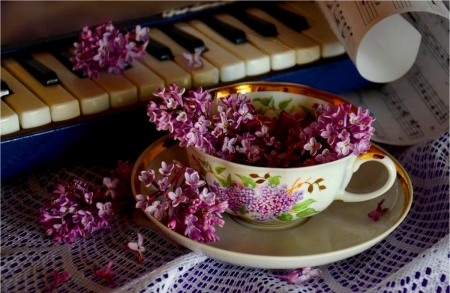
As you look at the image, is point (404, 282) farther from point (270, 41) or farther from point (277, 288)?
point (270, 41)

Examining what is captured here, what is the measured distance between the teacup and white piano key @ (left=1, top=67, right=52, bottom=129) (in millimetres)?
176

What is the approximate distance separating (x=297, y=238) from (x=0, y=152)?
31cm

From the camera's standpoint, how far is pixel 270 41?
2.67 ft

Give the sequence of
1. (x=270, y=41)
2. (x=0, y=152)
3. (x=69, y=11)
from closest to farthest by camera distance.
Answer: (x=0, y=152), (x=270, y=41), (x=69, y=11)

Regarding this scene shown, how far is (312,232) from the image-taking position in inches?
23.5

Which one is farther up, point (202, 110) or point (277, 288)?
point (202, 110)

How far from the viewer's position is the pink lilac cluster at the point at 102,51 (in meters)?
0.74

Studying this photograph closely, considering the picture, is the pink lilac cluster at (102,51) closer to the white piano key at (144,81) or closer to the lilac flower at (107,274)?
the white piano key at (144,81)

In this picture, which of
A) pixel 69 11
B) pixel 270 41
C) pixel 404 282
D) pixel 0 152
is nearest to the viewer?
pixel 404 282

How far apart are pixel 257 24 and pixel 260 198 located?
1.14 ft

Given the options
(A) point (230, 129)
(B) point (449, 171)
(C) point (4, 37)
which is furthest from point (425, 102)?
(C) point (4, 37)

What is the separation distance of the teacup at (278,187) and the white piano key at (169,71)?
16 centimetres

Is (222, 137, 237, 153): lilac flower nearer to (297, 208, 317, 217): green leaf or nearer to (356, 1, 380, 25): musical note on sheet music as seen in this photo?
(297, 208, 317, 217): green leaf

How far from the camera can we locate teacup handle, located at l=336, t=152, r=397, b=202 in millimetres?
591
